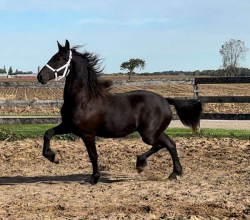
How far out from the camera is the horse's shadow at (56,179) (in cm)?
686

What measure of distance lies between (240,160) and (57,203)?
4.25m

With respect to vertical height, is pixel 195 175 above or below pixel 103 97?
below

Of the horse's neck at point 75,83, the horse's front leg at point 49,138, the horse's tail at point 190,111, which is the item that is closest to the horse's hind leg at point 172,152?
the horse's tail at point 190,111

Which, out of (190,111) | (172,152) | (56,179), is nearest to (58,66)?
(56,179)

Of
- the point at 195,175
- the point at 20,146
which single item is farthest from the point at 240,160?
the point at 20,146

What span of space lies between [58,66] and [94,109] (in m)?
0.84

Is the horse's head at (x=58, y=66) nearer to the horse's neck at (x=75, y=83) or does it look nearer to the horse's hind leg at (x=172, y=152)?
the horse's neck at (x=75, y=83)

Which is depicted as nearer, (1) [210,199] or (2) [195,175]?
(1) [210,199]

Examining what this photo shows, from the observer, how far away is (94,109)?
6.46 meters

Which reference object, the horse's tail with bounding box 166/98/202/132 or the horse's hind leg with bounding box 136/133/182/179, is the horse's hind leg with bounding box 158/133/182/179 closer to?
the horse's hind leg with bounding box 136/133/182/179

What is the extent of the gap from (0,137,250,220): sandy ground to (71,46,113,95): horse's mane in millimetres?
1468

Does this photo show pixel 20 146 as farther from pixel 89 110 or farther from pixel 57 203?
pixel 57 203

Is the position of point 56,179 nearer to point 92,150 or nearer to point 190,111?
point 92,150

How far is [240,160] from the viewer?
323 inches
